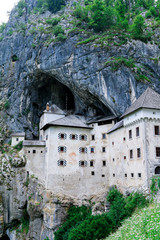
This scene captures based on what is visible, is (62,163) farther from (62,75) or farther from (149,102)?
(149,102)

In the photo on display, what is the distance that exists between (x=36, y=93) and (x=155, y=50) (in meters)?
24.7

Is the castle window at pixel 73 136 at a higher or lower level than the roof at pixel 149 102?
lower

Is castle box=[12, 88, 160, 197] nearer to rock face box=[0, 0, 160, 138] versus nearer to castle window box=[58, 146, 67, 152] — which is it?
castle window box=[58, 146, 67, 152]

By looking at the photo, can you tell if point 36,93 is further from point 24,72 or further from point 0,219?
point 0,219

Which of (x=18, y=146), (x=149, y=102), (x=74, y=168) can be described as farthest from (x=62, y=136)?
(x=149, y=102)

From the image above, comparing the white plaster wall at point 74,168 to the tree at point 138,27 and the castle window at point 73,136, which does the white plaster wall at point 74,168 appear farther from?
the tree at point 138,27

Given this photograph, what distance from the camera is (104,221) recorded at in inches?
929

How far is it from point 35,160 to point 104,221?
17.1 meters

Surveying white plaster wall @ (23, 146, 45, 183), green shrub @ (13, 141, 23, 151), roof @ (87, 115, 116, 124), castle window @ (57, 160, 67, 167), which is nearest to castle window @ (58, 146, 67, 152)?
castle window @ (57, 160, 67, 167)

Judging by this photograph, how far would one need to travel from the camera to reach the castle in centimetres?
3086

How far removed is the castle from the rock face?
368 cm

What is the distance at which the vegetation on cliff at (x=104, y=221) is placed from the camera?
22.8 metres

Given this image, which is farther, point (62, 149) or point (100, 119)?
point (100, 119)

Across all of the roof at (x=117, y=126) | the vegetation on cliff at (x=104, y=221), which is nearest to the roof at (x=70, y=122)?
the roof at (x=117, y=126)
